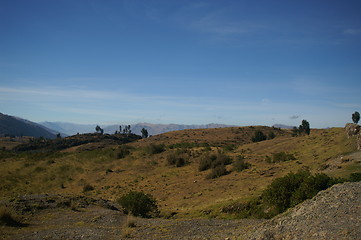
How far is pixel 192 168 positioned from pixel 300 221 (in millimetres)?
33204

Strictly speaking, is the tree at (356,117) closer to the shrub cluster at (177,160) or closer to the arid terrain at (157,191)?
the arid terrain at (157,191)

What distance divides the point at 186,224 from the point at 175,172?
26.0 meters

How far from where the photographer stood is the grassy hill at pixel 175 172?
2505cm

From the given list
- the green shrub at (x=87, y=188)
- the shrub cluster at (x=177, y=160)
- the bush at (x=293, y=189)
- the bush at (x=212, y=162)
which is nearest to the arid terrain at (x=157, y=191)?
the green shrub at (x=87, y=188)

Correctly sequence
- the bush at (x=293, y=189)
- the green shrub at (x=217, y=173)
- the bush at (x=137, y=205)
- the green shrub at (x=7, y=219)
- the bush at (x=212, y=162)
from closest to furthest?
1. the green shrub at (x=7, y=219)
2. the bush at (x=293, y=189)
3. the bush at (x=137, y=205)
4. the green shrub at (x=217, y=173)
5. the bush at (x=212, y=162)

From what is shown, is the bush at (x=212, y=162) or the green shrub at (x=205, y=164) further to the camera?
the green shrub at (x=205, y=164)

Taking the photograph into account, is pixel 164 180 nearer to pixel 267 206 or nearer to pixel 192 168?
pixel 192 168

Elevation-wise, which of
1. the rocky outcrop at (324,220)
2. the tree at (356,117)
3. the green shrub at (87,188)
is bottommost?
the green shrub at (87,188)

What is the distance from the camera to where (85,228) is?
14438 mm

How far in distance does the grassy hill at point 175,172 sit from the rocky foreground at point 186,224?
20.2 feet

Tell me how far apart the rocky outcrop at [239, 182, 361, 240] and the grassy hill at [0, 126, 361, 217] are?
9.98m

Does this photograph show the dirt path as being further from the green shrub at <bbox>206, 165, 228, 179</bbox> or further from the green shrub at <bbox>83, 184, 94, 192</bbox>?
the green shrub at <bbox>83, 184, 94, 192</bbox>

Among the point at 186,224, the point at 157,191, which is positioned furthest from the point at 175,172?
the point at 186,224

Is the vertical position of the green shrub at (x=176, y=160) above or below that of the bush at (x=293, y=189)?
below
